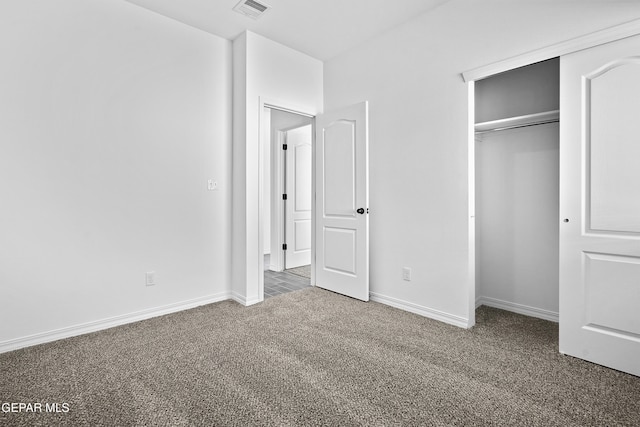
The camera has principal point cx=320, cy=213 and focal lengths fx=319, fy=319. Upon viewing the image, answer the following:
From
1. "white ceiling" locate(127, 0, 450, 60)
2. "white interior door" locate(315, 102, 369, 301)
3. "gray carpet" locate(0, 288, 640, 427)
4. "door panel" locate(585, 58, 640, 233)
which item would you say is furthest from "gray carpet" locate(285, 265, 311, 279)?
"door panel" locate(585, 58, 640, 233)

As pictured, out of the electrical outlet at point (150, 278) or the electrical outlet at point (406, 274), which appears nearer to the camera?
the electrical outlet at point (150, 278)

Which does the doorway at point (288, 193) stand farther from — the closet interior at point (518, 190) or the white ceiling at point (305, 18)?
the closet interior at point (518, 190)

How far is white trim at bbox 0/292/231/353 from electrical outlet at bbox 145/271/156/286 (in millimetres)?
235

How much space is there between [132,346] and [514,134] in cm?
369

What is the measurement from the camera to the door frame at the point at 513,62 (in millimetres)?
1952

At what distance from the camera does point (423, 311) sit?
2975 mm

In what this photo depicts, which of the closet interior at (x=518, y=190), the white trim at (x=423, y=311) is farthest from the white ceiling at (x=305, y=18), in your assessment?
the white trim at (x=423, y=311)

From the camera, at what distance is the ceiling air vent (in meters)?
2.79

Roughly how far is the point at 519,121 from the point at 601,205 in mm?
1052

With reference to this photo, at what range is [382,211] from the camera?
3.33 meters

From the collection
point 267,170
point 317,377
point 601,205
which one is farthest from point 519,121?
point 267,170

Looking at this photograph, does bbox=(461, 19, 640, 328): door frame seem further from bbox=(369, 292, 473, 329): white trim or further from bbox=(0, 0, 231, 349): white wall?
bbox=(0, 0, 231, 349): white wall

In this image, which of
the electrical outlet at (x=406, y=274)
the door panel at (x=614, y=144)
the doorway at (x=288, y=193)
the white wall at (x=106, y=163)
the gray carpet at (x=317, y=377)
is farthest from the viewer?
the doorway at (x=288, y=193)

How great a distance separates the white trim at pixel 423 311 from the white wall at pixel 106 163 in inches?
66.2
